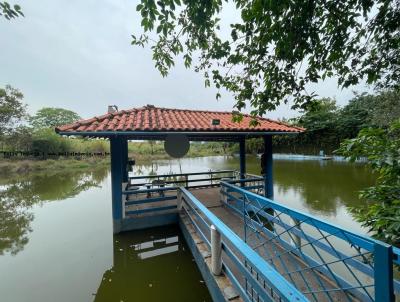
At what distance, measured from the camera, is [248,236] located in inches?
145

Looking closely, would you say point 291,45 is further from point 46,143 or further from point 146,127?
point 46,143

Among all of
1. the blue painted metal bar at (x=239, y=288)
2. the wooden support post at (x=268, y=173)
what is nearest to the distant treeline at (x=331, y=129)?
the wooden support post at (x=268, y=173)

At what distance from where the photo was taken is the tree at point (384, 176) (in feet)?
6.06

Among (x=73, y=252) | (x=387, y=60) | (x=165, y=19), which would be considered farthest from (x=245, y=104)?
(x=73, y=252)

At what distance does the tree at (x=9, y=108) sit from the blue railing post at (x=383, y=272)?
900 inches

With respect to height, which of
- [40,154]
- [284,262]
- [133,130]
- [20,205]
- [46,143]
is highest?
[46,143]

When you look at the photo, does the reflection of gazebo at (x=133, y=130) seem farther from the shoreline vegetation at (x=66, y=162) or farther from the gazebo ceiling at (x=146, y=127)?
the shoreline vegetation at (x=66, y=162)

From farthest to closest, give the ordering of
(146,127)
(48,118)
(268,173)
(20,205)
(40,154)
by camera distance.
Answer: (48,118) < (40,154) < (20,205) < (268,173) < (146,127)

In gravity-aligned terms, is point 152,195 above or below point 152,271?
above

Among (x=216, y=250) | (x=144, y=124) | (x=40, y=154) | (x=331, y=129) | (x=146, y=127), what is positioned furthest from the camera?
(x=331, y=129)

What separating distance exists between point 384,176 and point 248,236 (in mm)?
2156

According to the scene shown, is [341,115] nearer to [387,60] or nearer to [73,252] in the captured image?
[387,60]

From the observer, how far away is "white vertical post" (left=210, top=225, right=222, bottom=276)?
2.45 meters

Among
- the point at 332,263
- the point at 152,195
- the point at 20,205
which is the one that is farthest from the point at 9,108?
the point at 332,263
